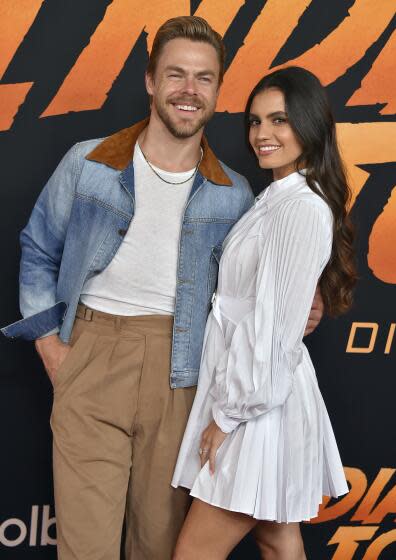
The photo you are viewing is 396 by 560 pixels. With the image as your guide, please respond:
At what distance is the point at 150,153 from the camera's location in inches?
88.6

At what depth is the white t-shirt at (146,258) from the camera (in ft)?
7.22

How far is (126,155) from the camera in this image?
2.23 m

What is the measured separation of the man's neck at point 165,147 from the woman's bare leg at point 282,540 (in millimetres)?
995

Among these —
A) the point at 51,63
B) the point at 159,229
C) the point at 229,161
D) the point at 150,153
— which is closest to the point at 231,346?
the point at 159,229

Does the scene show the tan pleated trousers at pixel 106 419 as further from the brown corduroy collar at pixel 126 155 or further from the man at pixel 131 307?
the brown corduroy collar at pixel 126 155

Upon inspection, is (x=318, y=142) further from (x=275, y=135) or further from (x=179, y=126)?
(x=179, y=126)

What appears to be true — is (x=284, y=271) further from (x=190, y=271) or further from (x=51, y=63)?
(x=51, y=63)

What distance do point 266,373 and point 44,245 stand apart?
77 cm

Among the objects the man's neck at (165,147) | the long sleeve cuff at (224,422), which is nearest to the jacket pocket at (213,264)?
the man's neck at (165,147)

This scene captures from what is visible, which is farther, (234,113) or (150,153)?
(234,113)

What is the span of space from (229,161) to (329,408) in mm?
968

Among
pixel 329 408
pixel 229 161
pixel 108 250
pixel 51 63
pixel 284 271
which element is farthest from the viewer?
pixel 329 408

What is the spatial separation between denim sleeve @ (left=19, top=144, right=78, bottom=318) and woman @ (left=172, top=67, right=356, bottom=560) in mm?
474

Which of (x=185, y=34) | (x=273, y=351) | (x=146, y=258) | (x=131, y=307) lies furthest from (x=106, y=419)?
(x=185, y=34)
